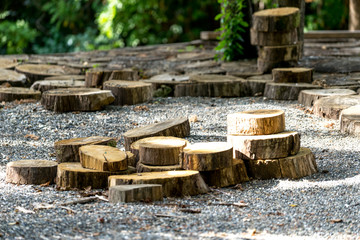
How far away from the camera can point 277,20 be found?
662cm

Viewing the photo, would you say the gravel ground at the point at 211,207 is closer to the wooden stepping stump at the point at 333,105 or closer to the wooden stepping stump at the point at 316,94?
the wooden stepping stump at the point at 333,105

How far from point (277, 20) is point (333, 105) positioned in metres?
1.73

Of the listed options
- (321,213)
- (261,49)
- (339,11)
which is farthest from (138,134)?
(339,11)

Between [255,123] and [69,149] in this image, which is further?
[69,149]

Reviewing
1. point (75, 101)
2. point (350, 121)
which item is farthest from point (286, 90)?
point (75, 101)

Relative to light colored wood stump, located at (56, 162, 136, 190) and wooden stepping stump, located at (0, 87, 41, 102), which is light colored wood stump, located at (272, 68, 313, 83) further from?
light colored wood stump, located at (56, 162, 136, 190)

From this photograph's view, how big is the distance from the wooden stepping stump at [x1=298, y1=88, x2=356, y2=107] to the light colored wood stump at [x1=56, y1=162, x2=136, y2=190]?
2806mm

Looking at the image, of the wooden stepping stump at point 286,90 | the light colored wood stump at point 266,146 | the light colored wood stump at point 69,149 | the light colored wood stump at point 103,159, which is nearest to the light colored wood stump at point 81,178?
the light colored wood stump at point 103,159

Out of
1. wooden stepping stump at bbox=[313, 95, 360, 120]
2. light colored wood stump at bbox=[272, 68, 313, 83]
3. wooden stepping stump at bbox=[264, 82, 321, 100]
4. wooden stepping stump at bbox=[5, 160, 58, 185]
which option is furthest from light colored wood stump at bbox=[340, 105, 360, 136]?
wooden stepping stump at bbox=[5, 160, 58, 185]

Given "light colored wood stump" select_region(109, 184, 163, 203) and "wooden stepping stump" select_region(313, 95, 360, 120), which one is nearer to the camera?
"light colored wood stump" select_region(109, 184, 163, 203)

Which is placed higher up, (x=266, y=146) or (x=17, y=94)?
(x=17, y=94)

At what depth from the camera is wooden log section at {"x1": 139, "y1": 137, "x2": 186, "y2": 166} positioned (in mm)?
3572

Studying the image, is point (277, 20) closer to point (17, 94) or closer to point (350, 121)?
point (350, 121)

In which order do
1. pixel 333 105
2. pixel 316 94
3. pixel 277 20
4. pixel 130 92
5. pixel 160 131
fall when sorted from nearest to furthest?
1. pixel 160 131
2. pixel 333 105
3. pixel 316 94
4. pixel 130 92
5. pixel 277 20
